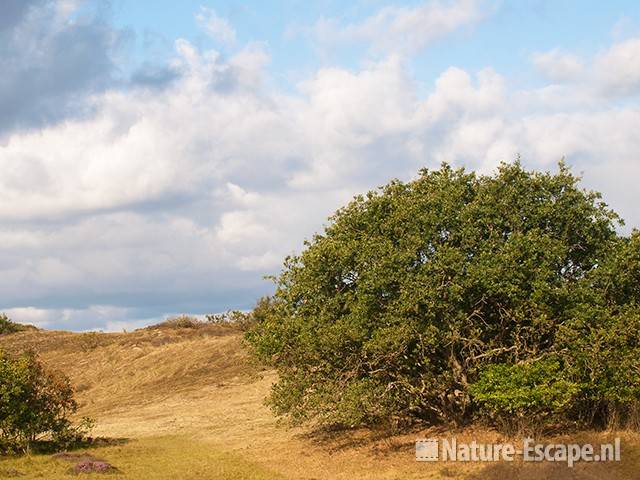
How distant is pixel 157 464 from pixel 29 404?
811cm

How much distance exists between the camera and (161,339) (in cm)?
7638

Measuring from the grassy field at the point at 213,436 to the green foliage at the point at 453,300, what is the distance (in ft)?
7.01

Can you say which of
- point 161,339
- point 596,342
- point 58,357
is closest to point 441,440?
point 596,342

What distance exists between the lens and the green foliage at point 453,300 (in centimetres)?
2622

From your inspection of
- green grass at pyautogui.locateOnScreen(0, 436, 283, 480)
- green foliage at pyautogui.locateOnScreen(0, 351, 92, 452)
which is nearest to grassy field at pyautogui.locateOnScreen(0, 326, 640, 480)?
green grass at pyautogui.locateOnScreen(0, 436, 283, 480)

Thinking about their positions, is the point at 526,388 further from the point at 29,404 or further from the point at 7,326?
the point at 7,326

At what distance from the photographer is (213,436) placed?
3894 centimetres

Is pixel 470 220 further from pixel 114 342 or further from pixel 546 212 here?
pixel 114 342

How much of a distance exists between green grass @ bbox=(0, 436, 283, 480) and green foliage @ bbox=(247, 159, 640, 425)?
351 cm

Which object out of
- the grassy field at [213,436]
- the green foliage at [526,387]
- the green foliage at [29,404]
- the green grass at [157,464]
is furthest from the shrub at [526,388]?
the green foliage at [29,404]

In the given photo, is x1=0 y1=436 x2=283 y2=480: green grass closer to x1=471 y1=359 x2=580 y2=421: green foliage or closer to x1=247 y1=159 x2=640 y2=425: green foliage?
x1=247 y1=159 x2=640 y2=425: green foliage

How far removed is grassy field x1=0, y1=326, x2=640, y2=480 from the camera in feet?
88.4

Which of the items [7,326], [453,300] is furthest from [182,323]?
[453,300]

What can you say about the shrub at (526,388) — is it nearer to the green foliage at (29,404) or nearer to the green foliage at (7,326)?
the green foliage at (29,404)
